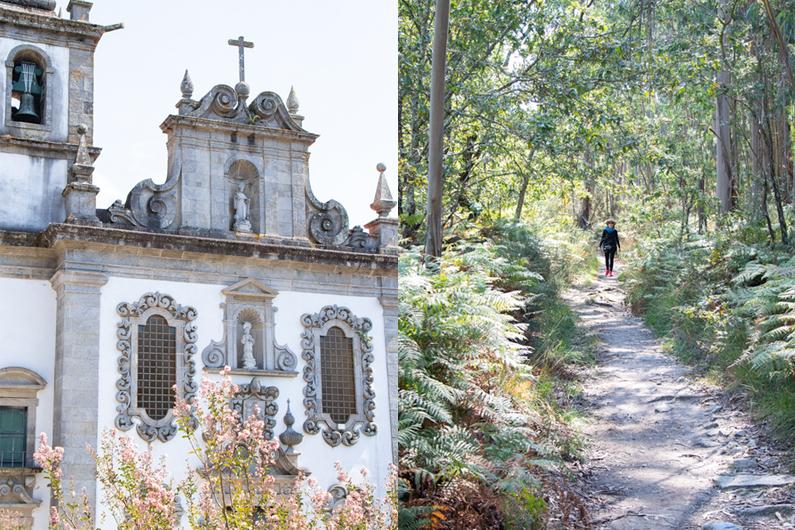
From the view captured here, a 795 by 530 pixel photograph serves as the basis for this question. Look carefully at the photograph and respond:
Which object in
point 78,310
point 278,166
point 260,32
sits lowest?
point 78,310

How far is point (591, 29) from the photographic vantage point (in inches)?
143

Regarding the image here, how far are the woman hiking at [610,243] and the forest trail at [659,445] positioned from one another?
101 millimetres

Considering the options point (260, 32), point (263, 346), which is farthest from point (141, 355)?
point (260, 32)

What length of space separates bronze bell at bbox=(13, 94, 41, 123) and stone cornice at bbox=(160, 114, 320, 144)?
0.67 m

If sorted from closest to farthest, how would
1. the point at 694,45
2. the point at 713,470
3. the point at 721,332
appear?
the point at 713,470 → the point at 721,332 → the point at 694,45

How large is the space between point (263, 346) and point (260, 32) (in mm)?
1434

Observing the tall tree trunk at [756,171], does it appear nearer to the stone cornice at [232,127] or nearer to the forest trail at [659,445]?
the forest trail at [659,445]

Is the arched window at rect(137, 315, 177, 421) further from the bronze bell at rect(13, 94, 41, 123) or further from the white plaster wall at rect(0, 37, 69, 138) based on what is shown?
the bronze bell at rect(13, 94, 41, 123)

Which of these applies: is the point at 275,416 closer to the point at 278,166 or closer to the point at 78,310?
the point at 78,310

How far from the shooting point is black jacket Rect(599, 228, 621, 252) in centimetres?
340

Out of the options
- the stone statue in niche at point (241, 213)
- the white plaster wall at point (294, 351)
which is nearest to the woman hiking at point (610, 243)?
the white plaster wall at point (294, 351)

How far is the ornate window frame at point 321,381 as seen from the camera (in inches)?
135

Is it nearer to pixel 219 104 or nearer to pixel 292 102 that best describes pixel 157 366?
pixel 219 104

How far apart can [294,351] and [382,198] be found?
85cm
